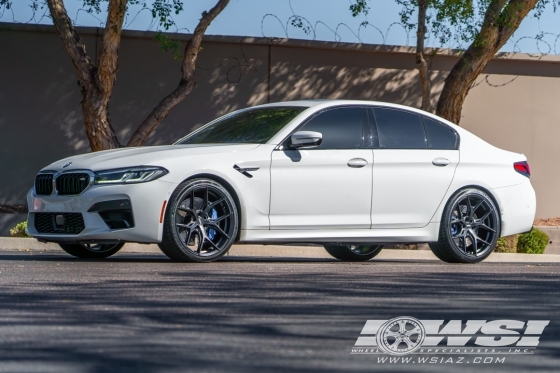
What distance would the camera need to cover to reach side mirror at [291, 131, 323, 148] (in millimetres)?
9297

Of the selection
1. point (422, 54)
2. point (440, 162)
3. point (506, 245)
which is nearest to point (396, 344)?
point (440, 162)

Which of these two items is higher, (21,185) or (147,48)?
(147,48)

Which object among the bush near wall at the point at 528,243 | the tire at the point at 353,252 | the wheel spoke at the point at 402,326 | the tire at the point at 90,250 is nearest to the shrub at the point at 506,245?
the bush near wall at the point at 528,243

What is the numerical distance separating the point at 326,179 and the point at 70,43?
7.14 metres

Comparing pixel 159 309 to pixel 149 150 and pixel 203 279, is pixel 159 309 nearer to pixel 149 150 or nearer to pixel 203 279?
pixel 203 279

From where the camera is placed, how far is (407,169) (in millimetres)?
9930

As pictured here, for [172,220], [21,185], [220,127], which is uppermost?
[220,127]

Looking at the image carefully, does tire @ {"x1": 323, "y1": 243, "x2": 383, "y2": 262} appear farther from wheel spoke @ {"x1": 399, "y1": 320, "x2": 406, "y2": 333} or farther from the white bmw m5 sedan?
wheel spoke @ {"x1": 399, "y1": 320, "x2": 406, "y2": 333}

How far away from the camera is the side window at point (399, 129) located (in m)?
10.1

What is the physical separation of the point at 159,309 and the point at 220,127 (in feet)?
15.8

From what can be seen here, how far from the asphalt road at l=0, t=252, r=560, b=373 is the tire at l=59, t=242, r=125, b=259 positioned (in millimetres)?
1417

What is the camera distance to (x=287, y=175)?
30.7 ft

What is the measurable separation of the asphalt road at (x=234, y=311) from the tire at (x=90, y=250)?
1.42 m

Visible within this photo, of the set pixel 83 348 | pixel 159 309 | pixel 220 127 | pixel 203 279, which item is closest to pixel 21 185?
pixel 220 127
